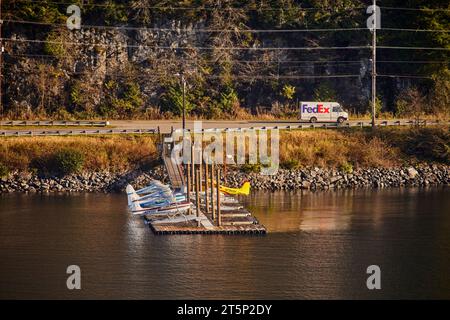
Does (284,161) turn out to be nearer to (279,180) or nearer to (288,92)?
(279,180)

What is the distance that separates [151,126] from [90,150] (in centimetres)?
1004

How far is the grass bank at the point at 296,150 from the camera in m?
95.3

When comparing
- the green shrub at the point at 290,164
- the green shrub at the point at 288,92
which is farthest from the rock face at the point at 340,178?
the green shrub at the point at 288,92

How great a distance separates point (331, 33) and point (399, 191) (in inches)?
1160

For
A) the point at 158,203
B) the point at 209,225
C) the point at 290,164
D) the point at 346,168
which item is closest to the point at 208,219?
the point at 209,225

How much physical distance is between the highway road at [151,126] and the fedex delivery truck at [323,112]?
88 cm

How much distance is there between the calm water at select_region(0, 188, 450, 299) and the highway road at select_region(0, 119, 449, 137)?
1396 cm

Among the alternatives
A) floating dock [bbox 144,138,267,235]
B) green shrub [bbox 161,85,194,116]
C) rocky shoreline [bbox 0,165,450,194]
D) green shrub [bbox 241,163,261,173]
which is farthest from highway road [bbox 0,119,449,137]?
floating dock [bbox 144,138,267,235]

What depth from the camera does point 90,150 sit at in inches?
3814

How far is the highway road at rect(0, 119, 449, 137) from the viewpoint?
100000 mm
